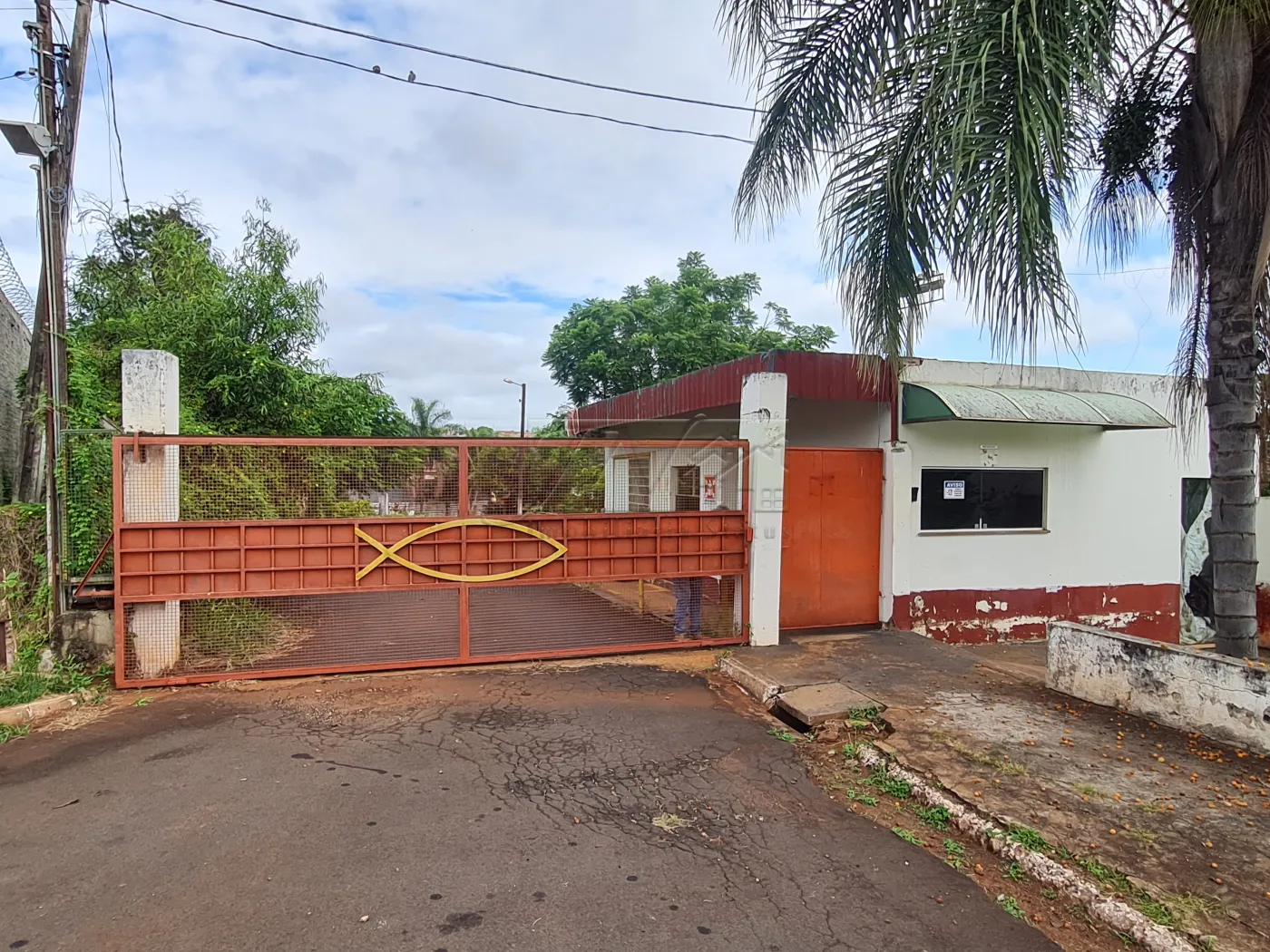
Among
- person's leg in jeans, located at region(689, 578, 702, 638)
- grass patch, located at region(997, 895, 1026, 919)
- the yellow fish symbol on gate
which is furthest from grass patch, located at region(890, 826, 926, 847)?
the yellow fish symbol on gate

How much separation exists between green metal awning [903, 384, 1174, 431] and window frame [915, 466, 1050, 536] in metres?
0.87

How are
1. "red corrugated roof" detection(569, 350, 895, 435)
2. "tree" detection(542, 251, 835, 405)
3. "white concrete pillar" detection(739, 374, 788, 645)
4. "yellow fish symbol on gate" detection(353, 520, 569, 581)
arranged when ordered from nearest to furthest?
"yellow fish symbol on gate" detection(353, 520, 569, 581) < "white concrete pillar" detection(739, 374, 788, 645) < "red corrugated roof" detection(569, 350, 895, 435) < "tree" detection(542, 251, 835, 405)

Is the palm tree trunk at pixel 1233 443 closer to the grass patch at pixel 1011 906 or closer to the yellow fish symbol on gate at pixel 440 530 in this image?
the grass patch at pixel 1011 906

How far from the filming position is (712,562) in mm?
7105

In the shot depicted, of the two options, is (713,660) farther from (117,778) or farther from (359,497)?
(117,778)

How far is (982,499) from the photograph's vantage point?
862cm

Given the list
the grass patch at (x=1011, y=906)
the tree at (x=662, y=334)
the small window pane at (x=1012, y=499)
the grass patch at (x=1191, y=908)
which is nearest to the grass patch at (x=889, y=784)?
the grass patch at (x=1011, y=906)

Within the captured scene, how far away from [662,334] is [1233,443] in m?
17.6

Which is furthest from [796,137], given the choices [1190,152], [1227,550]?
[1227,550]

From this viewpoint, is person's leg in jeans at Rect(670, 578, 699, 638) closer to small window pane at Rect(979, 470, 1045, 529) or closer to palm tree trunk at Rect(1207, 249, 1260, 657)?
small window pane at Rect(979, 470, 1045, 529)

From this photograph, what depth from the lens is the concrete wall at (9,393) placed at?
9414mm

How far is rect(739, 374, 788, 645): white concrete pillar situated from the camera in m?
7.02

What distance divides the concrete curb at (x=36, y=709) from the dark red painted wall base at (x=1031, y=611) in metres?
7.76

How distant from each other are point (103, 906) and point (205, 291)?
7.90 m
